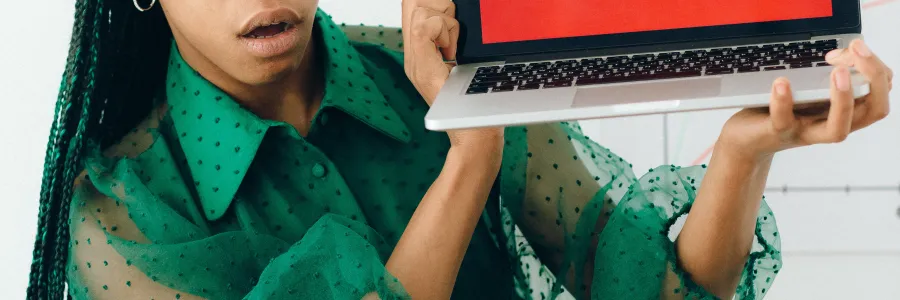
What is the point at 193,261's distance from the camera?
85 cm

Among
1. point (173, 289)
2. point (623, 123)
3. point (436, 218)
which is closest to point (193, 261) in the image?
point (173, 289)

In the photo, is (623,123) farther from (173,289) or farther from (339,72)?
(173,289)

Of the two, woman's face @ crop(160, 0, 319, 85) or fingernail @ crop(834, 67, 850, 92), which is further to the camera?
woman's face @ crop(160, 0, 319, 85)

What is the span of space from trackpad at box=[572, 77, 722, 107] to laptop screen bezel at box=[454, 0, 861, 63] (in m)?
0.10

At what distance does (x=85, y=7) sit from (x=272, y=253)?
276 millimetres

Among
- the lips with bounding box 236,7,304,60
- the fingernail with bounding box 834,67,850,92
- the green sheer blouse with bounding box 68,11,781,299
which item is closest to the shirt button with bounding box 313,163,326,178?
the green sheer blouse with bounding box 68,11,781,299

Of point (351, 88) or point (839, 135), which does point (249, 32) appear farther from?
point (839, 135)

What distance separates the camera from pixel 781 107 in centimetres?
67

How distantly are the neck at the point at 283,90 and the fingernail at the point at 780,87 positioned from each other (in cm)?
42

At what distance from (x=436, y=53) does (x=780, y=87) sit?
0.29 metres

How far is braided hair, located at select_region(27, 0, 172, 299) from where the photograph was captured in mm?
914

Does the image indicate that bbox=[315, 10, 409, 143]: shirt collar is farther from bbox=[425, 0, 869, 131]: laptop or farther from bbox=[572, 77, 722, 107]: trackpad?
bbox=[572, 77, 722, 107]: trackpad

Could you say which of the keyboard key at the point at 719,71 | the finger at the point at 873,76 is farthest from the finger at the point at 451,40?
the finger at the point at 873,76

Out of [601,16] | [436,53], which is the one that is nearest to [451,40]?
[436,53]
